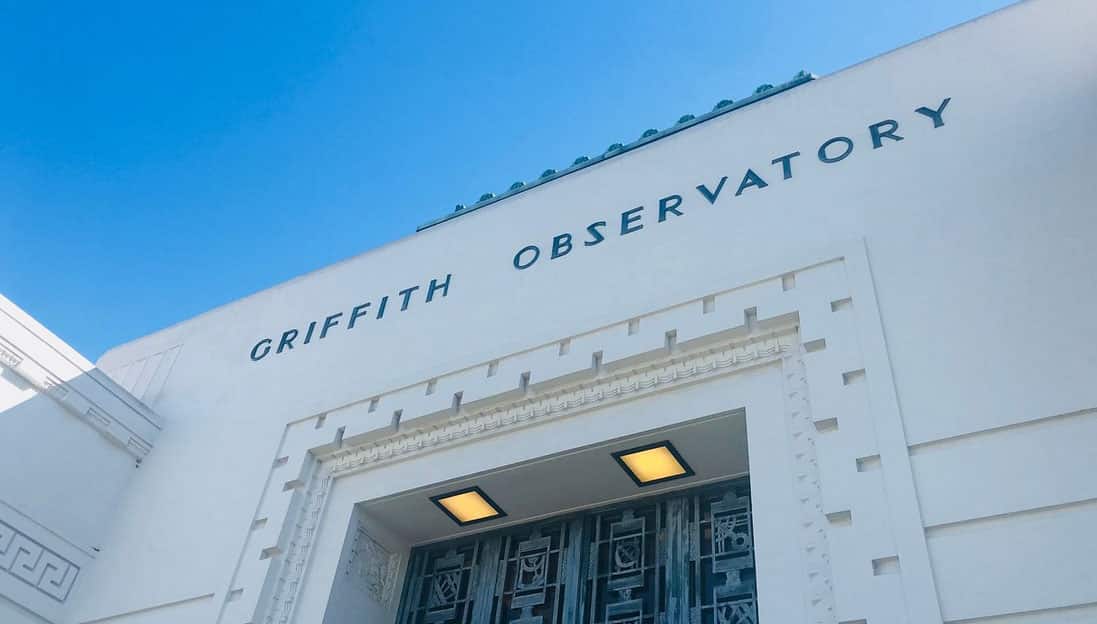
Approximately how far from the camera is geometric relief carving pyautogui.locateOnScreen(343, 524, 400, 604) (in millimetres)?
6695

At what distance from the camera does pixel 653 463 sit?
619 centimetres

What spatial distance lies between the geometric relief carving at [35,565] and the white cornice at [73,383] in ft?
3.46

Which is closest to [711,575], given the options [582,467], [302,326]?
[582,467]

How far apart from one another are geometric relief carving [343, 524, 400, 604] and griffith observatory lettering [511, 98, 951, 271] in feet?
7.05

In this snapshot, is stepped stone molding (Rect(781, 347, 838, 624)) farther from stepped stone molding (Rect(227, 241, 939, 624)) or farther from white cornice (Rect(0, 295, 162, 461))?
white cornice (Rect(0, 295, 162, 461))

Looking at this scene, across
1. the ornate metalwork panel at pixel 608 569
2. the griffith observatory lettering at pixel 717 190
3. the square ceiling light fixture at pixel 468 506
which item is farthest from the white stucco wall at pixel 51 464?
the griffith observatory lettering at pixel 717 190

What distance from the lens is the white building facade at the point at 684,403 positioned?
4723 millimetres

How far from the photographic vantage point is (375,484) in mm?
6910

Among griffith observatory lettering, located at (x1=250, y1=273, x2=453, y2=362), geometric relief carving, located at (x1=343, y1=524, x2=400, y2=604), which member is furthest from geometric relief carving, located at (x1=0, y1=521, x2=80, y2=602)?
geometric relief carving, located at (x1=343, y1=524, x2=400, y2=604)

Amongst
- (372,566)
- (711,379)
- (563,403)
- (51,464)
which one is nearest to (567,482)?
(563,403)

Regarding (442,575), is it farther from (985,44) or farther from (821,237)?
(985,44)

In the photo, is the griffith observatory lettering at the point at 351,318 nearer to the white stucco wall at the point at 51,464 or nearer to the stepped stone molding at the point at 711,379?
the stepped stone molding at the point at 711,379

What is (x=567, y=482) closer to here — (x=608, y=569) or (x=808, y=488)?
(x=608, y=569)

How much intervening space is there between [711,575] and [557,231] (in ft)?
9.41
